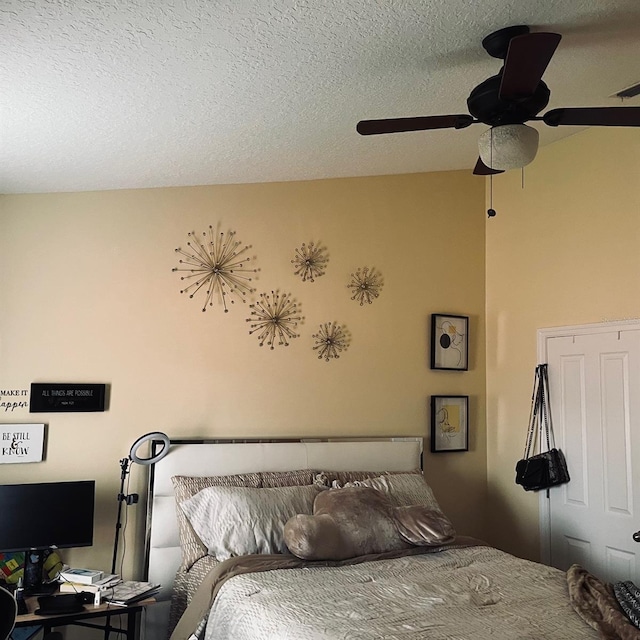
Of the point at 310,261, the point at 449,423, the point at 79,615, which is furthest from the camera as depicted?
the point at 449,423

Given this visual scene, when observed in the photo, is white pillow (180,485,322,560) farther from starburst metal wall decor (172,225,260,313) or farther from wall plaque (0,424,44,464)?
starburst metal wall decor (172,225,260,313)

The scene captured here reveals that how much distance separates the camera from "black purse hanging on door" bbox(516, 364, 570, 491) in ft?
13.4

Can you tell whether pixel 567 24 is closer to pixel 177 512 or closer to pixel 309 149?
pixel 309 149

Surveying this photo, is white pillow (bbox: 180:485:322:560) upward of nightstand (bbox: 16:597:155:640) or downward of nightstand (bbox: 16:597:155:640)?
upward

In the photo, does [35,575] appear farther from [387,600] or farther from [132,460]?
[387,600]

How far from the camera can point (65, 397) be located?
3623 mm

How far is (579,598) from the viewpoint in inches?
105

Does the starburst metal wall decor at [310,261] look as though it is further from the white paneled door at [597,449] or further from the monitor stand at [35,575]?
the monitor stand at [35,575]

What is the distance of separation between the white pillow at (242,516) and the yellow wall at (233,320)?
0.49 meters

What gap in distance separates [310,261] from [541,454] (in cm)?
187

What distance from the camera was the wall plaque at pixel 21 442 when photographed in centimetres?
350

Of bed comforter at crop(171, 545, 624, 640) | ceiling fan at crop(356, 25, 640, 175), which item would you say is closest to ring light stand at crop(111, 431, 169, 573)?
bed comforter at crop(171, 545, 624, 640)

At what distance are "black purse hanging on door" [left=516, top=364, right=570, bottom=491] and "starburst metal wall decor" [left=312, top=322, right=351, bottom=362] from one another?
124cm

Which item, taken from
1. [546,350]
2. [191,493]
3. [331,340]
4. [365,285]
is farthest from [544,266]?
[191,493]
